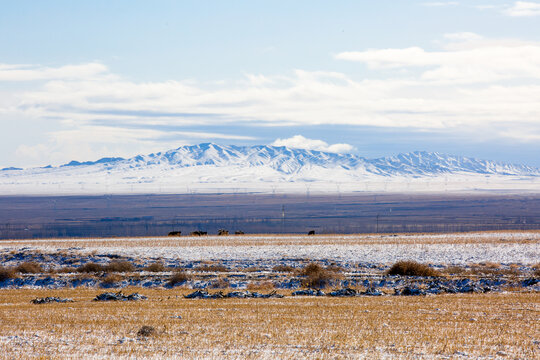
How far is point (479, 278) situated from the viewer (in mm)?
30578

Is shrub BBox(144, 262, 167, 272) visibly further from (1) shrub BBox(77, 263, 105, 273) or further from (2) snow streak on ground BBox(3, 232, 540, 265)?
(2) snow streak on ground BBox(3, 232, 540, 265)

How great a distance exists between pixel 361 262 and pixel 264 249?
11466 mm

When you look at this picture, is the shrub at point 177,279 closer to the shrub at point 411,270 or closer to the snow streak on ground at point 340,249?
the snow streak on ground at point 340,249

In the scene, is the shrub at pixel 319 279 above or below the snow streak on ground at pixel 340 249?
above

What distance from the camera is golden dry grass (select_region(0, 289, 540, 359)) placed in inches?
579

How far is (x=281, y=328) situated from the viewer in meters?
17.6

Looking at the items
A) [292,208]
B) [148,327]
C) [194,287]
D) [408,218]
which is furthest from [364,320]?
[292,208]

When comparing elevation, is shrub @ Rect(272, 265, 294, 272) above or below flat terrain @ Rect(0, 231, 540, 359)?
below

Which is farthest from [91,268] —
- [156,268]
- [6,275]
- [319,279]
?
[319,279]

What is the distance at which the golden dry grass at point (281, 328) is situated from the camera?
48.3 feet

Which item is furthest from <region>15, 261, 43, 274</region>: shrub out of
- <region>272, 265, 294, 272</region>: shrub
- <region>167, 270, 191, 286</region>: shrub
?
<region>272, 265, 294, 272</region>: shrub

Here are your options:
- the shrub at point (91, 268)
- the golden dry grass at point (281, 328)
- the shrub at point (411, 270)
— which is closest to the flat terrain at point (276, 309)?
the golden dry grass at point (281, 328)

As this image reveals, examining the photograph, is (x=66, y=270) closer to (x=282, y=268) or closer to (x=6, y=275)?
(x=6, y=275)

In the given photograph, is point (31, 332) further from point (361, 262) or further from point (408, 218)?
point (408, 218)
